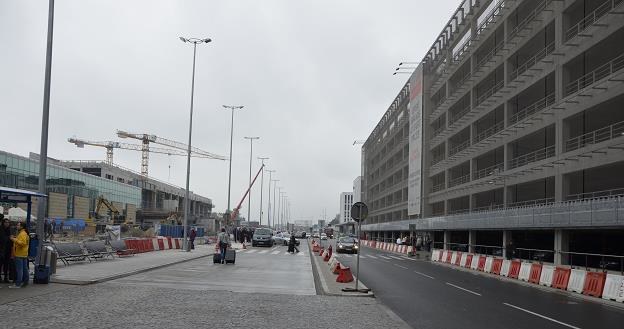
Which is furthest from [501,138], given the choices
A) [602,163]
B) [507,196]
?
[602,163]

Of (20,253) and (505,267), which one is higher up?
(20,253)

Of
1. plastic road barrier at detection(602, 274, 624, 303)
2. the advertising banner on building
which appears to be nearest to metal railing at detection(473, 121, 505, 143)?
the advertising banner on building

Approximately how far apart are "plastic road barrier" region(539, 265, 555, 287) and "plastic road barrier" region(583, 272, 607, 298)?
8.61 ft

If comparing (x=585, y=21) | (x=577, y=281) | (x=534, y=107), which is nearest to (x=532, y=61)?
(x=534, y=107)

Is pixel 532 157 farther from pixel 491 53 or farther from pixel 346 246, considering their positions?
pixel 346 246

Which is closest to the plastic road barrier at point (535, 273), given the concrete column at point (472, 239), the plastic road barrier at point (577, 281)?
the plastic road barrier at point (577, 281)

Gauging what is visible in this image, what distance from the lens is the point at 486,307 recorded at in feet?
48.3

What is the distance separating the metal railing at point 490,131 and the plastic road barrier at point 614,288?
2774cm

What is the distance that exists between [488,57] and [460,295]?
106 ft

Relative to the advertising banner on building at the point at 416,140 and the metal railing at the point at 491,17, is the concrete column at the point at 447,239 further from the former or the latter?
the metal railing at the point at 491,17

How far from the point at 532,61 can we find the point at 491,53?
7598 millimetres

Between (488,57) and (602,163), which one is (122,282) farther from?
(488,57)

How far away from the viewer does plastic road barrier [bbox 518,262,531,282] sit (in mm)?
24661

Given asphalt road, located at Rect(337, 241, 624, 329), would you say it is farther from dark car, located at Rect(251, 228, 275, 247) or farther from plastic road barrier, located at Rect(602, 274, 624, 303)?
dark car, located at Rect(251, 228, 275, 247)
